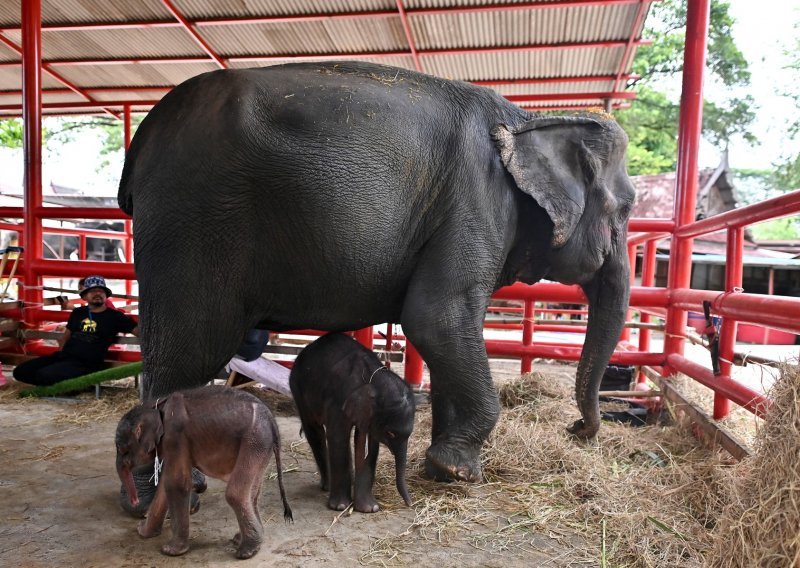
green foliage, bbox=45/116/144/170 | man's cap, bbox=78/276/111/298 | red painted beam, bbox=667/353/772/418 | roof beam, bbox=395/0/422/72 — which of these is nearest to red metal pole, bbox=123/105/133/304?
man's cap, bbox=78/276/111/298

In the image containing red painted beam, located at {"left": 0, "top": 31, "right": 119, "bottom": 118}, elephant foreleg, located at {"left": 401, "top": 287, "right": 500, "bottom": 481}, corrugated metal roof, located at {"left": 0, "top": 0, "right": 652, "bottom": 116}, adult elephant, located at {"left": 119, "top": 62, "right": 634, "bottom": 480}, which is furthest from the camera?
red painted beam, located at {"left": 0, "top": 31, "right": 119, "bottom": 118}

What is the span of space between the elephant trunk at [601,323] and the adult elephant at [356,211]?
24 centimetres

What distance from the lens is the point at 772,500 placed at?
186cm

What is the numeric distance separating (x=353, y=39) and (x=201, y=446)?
7.54 metres

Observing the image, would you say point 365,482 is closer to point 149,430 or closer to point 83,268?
point 149,430

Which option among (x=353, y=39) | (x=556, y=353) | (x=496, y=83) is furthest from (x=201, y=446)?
(x=496, y=83)

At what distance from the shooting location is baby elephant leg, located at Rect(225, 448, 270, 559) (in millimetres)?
2260

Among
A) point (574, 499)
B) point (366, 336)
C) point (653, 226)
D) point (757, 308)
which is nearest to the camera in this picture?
point (757, 308)

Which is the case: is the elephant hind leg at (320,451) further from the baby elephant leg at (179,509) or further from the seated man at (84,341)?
the seated man at (84,341)

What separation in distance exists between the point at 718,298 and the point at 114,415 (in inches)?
171

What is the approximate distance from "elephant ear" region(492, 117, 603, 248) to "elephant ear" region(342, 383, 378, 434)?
1.28 metres

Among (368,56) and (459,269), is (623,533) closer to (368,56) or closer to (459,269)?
(459,269)

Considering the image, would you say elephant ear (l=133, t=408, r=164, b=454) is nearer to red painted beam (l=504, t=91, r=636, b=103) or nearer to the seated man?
the seated man

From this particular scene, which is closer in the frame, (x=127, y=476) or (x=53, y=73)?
(x=127, y=476)
